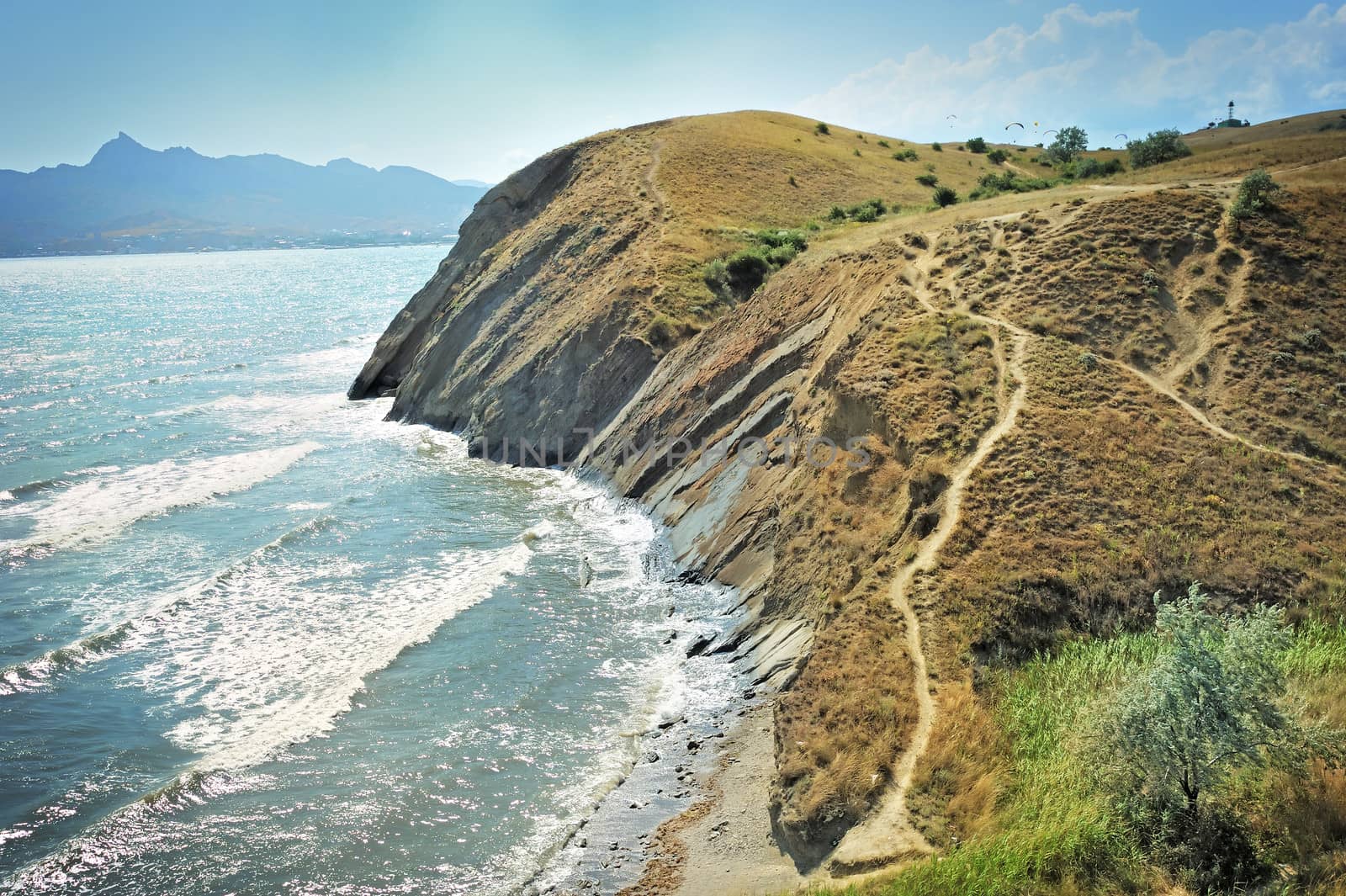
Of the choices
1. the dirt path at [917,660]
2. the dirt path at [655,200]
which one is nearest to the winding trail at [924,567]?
the dirt path at [917,660]

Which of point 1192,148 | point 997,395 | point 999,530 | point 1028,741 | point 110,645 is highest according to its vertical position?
point 1192,148

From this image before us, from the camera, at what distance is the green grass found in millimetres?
10391

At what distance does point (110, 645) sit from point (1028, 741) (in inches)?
784

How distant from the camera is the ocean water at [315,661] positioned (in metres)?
14.2

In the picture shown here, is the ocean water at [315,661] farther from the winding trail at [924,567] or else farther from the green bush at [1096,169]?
the green bush at [1096,169]

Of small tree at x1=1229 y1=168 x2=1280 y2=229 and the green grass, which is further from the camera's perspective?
small tree at x1=1229 y1=168 x2=1280 y2=229

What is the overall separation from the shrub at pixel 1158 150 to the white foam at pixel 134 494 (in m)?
39.6

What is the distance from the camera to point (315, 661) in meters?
19.8

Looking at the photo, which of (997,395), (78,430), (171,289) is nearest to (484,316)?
(78,430)

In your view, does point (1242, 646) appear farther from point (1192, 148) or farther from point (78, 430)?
point (78, 430)

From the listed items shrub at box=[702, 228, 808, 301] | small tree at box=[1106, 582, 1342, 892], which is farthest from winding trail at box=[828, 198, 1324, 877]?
shrub at box=[702, 228, 808, 301]

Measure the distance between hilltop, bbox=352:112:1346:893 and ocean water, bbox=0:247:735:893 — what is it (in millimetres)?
2274

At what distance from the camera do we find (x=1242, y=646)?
34.6 ft

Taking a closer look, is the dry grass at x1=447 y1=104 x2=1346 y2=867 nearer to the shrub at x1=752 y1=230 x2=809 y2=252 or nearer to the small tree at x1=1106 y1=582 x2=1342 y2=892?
the small tree at x1=1106 y1=582 x2=1342 y2=892
